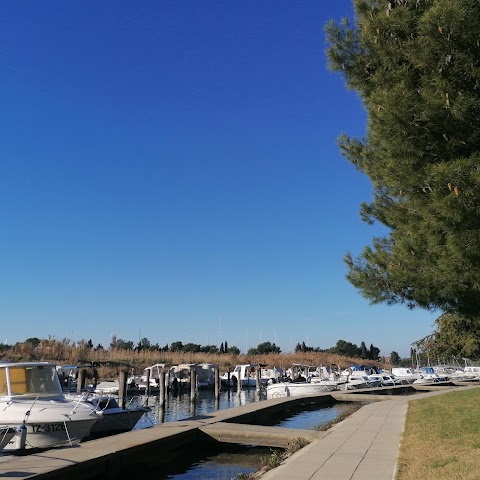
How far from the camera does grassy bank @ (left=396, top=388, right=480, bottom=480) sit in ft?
27.1

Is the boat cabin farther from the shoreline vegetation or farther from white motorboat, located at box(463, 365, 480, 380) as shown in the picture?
white motorboat, located at box(463, 365, 480, 380)

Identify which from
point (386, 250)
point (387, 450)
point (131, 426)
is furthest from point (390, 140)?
point (131, 426)

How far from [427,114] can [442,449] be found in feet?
21.7

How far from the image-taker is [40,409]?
17.1 metres

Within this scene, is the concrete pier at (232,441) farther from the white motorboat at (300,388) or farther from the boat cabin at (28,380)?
the white motorboat at (300,388)

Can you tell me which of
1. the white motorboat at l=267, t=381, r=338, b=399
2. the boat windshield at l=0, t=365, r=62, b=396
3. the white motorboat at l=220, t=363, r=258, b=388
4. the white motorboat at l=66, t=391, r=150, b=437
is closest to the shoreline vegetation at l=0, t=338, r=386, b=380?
the white motorboat at l=220, t=363, r=258, b=388

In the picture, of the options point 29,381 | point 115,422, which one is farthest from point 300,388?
point 29,381

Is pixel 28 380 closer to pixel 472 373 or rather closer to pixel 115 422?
pixel 115 422

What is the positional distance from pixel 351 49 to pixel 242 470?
11335 mm

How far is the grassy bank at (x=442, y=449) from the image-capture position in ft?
27.1

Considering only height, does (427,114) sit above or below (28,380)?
above

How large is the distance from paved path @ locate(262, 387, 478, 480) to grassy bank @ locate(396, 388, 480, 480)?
0.99ft

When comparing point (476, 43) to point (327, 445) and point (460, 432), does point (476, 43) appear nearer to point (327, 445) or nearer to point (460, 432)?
point (460, 432)

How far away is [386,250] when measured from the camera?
517 inches
